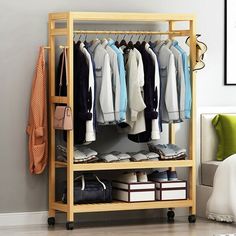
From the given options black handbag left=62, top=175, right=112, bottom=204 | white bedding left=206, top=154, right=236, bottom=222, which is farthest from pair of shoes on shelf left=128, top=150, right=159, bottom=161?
white bedding left=206, top=154, right=236, bottom=222

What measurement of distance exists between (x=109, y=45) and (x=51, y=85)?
0.57 meters

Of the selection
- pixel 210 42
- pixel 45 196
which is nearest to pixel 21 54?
pixel 45 196

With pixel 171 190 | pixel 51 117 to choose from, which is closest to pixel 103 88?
pixel 51 117

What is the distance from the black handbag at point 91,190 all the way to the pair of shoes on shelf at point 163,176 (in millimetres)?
412

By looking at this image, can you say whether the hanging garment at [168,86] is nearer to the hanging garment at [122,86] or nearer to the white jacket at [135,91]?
the white jacket at [135,91]

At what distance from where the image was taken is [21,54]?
6.20 metres

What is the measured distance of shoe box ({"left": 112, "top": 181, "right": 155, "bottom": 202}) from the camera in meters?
6.12

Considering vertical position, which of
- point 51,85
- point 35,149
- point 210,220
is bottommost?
point 210,220

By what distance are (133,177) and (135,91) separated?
0.70 m

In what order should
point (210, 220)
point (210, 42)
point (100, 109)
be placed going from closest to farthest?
point (100, 109), point (210, 220), point (210, 42)

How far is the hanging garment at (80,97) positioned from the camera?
19.2 feet

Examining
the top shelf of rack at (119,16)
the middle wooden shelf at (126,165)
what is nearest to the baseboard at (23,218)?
the middle wooden shelf at (126,165)

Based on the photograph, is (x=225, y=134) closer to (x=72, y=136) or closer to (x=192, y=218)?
(x=192, y=218)

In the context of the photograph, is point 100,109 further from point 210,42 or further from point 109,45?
point 210,42
